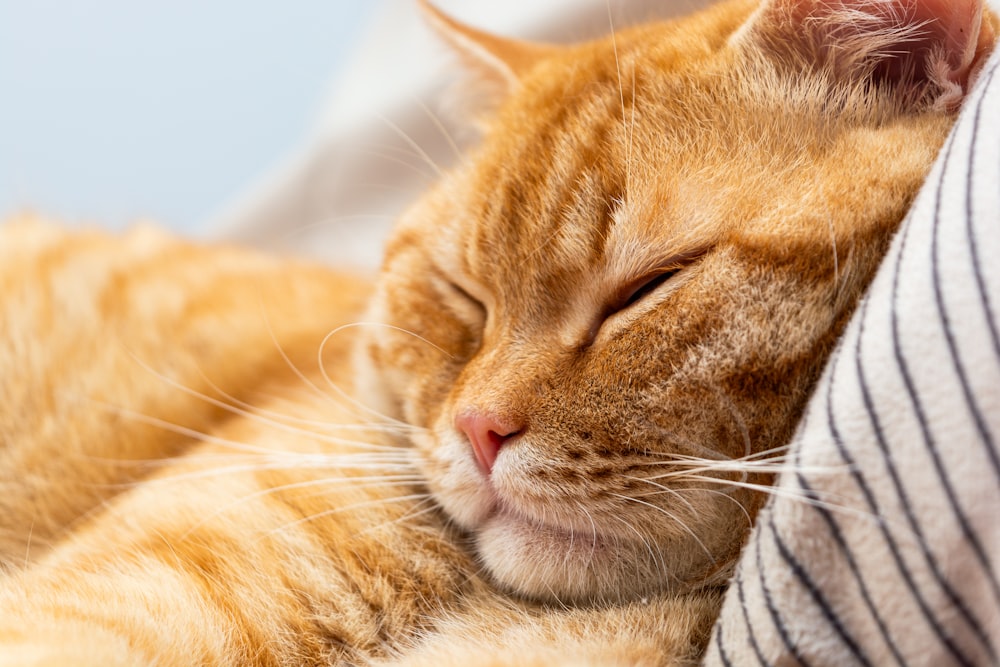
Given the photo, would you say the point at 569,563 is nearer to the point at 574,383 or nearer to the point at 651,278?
the point at 574,383

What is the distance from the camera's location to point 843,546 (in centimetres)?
63

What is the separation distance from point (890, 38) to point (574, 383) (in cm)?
46

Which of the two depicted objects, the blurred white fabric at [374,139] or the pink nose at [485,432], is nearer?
the pink nose at [485,432]

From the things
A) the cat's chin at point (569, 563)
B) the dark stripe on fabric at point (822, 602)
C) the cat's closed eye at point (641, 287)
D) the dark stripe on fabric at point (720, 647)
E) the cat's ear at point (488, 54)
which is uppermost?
the cat's ear at point (488, 54)

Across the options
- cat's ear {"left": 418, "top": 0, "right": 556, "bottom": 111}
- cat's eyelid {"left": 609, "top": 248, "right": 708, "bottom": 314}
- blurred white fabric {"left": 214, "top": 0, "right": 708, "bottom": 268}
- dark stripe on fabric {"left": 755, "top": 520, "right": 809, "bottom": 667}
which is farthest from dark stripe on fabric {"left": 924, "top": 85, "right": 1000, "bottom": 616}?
blurred white fabric {"left": 214, "top": 0, "right": 708, "bottom": 268}

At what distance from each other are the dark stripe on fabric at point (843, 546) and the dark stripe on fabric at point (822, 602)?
2cm

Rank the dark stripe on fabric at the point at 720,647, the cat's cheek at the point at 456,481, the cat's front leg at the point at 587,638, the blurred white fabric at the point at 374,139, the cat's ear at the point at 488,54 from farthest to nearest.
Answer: the blurred white fabric at the point at 374,139 < the cat's ear at the point at 488,54 < the cat's cheek at the point at 456,481 < the cat's front leg at the point at 587,638 < the dark stripe on fabric at the point at 720,647

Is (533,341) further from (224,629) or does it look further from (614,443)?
(224,629)

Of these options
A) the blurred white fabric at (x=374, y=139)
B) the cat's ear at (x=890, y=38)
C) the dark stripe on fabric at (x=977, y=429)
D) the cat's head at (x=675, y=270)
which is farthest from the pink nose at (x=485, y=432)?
the blurred white fabric at (x=374, y=139)

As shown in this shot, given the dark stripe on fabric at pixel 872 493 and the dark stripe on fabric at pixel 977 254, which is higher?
the dark stripe on fabric at pixel 977 254

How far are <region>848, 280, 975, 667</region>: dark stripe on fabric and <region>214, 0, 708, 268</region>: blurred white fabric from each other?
128 cm

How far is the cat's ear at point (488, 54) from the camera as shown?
1257 mm

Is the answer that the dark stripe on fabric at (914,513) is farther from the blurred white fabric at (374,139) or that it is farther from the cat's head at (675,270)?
the blurred white fabric at (374,139)

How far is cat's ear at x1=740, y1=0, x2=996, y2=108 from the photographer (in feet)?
2.64
